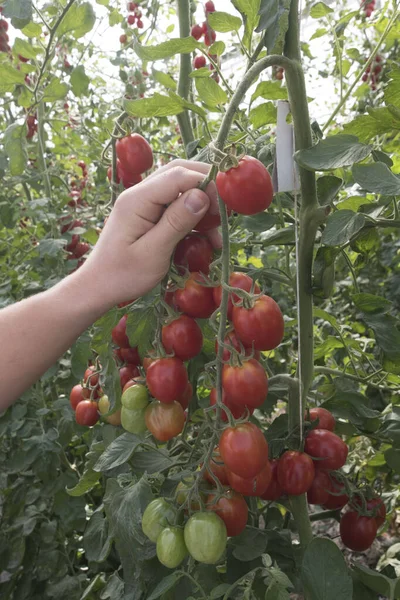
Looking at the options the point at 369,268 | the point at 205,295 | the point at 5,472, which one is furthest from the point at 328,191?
the point at 369,268

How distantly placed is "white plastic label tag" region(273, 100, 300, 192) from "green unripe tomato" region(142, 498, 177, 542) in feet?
1.37

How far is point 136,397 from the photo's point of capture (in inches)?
31.3

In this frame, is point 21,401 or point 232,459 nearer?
point 232,459

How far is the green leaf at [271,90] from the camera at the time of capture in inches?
36.3

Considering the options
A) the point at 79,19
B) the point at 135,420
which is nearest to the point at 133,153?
the point at 135,420

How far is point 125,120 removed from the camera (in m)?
0.86

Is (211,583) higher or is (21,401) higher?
(211,583)

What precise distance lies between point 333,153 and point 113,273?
32 cm

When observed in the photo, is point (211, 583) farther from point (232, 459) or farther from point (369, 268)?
point (369, 268)

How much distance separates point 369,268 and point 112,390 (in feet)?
5.84

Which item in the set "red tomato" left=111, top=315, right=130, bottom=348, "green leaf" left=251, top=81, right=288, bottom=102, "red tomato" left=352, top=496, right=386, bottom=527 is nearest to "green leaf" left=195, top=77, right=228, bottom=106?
"green leaf" left=251, top=81, right=288, bottom=102

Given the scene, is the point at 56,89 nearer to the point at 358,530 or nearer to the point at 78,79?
the point at 78,79

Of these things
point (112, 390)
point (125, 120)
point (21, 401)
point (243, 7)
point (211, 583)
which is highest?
point (243, 7)

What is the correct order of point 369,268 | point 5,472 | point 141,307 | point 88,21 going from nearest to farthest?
point 141,307 → point 88,21 → point 5,472 → point 369,268
